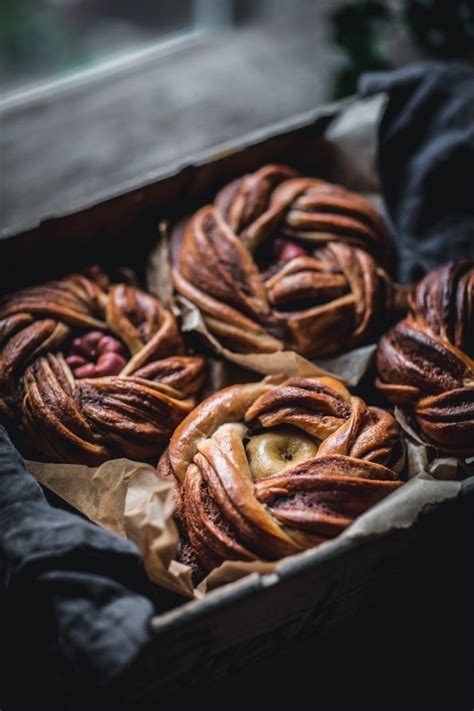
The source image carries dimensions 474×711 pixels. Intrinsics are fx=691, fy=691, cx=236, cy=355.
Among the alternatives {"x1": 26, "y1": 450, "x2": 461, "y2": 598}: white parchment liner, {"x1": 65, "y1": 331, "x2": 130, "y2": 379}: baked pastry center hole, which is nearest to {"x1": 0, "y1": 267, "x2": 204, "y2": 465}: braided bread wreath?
{"x1": 65, "y1": 331, "x2": 130, "y2": 379}: baked pastry center hole

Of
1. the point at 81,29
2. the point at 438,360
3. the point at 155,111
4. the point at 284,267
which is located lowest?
the point at 438,360

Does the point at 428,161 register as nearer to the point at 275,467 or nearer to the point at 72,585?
the point at 275,467

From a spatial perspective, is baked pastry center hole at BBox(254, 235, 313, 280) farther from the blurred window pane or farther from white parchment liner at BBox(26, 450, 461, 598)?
the blurred window pane

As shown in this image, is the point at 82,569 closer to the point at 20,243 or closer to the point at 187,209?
the point at 20,243

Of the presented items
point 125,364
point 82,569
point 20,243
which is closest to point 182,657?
point 82,569

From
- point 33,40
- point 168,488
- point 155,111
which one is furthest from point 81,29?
point 168,488

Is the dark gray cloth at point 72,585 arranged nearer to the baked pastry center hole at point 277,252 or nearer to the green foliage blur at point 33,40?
the baked pastry center hole at point 277,252
